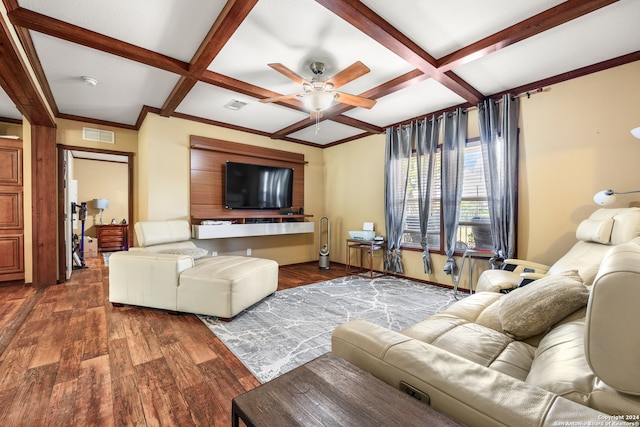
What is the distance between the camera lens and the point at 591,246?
7.56ft

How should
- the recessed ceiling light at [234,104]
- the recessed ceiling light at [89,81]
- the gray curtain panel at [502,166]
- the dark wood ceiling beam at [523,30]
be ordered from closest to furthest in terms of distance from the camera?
the dark wood ceiling beam at [523,30], the recessed ceiling light at [89,81], the gray curtain panel at [502,166], the recessed ceiling light at [234,104]

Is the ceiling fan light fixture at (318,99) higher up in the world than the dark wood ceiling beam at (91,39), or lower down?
lower down

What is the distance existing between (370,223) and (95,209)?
7293mm

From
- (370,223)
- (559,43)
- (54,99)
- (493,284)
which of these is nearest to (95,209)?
(54,99)

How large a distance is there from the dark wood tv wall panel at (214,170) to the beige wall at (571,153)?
350 cm

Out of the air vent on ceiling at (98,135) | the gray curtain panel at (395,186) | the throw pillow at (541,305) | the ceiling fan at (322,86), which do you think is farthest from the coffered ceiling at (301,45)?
the throw pillow at (541,305)

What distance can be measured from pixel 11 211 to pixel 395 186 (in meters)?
5.57

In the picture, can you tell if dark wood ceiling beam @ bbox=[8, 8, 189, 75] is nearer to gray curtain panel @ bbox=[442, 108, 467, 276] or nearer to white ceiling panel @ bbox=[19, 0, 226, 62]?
white ceiling panel @ bbox=[19, 0, 226, 62]

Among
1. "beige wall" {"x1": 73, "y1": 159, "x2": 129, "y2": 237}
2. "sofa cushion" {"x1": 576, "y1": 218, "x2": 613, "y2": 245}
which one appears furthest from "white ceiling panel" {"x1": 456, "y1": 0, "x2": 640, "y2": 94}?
"beige wall" {"x1": 73, "y1": 159, "x2": 129, "y2": 237}

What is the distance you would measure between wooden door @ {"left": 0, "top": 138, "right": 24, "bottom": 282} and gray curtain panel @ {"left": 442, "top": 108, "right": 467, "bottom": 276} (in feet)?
19.4

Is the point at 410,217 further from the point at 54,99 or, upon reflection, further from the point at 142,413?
the point at 54,99

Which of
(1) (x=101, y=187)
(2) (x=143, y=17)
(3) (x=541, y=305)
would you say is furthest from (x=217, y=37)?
(1) (x=101, y=187)

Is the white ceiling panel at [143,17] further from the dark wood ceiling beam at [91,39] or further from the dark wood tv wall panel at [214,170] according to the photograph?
the dark wood tv wall panel at [214,170]

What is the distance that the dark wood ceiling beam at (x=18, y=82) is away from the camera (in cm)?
197
